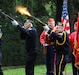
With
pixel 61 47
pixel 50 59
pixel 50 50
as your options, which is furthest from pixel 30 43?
pixel 50 59

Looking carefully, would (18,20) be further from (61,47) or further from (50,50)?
(61,47)

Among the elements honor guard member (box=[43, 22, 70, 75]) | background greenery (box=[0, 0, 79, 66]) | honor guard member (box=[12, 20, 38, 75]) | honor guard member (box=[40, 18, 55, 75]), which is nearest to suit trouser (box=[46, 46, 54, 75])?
honor guard member (box=[40, 18, 55, 75])

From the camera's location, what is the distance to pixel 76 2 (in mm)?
27844

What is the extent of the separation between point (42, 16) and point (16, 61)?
19.6 ft

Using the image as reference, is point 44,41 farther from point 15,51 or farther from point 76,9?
point 76,9

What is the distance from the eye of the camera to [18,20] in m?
28.4

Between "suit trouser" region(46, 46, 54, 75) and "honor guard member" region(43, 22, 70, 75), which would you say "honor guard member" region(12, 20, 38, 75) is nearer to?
"honor guard member" region(43, 22, 70, 75)

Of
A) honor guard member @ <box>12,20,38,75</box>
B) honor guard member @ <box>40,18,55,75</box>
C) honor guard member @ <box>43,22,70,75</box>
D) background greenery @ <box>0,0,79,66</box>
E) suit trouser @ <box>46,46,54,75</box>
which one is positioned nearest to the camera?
honor guard member @ <box>43,22,70,75</box>

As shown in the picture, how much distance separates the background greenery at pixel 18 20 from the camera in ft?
83.7

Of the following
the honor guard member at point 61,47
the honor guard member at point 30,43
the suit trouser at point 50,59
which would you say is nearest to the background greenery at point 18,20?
the suit trouser at point 50,59

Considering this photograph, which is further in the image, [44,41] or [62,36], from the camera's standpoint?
[44,41]

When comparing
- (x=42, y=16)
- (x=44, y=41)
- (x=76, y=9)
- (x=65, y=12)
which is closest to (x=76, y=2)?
(x=76, y=9)

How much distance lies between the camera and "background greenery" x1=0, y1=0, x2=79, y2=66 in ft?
83.7

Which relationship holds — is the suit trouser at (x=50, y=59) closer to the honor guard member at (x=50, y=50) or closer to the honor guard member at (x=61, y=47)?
the honor guard member at (x=50, y=50)
